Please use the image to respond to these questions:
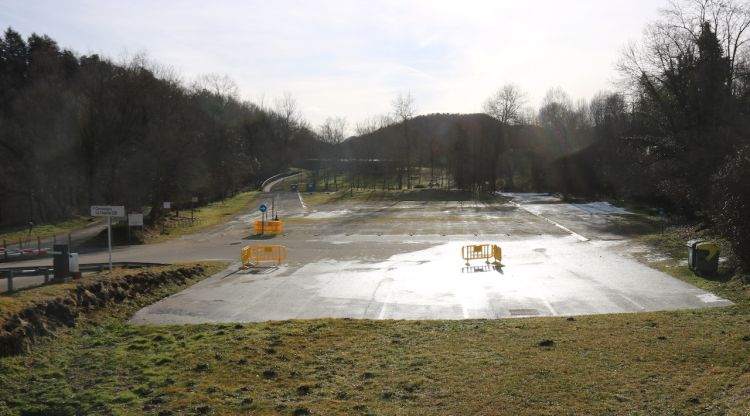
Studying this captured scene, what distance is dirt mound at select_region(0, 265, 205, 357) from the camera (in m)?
10.2

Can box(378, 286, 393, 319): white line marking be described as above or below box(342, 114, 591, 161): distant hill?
below

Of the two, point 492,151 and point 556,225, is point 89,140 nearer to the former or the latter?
point 556,225

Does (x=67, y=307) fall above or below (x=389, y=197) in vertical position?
below

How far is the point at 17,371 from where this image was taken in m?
9.31

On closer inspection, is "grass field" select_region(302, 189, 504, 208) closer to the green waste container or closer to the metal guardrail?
the metal guardrail

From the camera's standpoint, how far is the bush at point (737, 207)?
16594 mm

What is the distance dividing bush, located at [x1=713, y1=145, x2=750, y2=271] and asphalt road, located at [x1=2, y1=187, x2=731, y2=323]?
6.53ft

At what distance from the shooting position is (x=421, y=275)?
68.8 ft

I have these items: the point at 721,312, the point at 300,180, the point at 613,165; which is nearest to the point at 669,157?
the point at 613,165

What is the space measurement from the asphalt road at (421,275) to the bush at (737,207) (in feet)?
6.53

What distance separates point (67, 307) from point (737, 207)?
18525mm

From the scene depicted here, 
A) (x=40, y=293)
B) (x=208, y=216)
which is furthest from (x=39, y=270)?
(x=208, y=216)

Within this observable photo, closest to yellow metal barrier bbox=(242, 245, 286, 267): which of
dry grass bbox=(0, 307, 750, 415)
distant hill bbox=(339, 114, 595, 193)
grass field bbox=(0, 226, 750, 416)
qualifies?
grass field bbox=(0, 226, 750, 416)

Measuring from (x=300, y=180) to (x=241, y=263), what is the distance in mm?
70723
